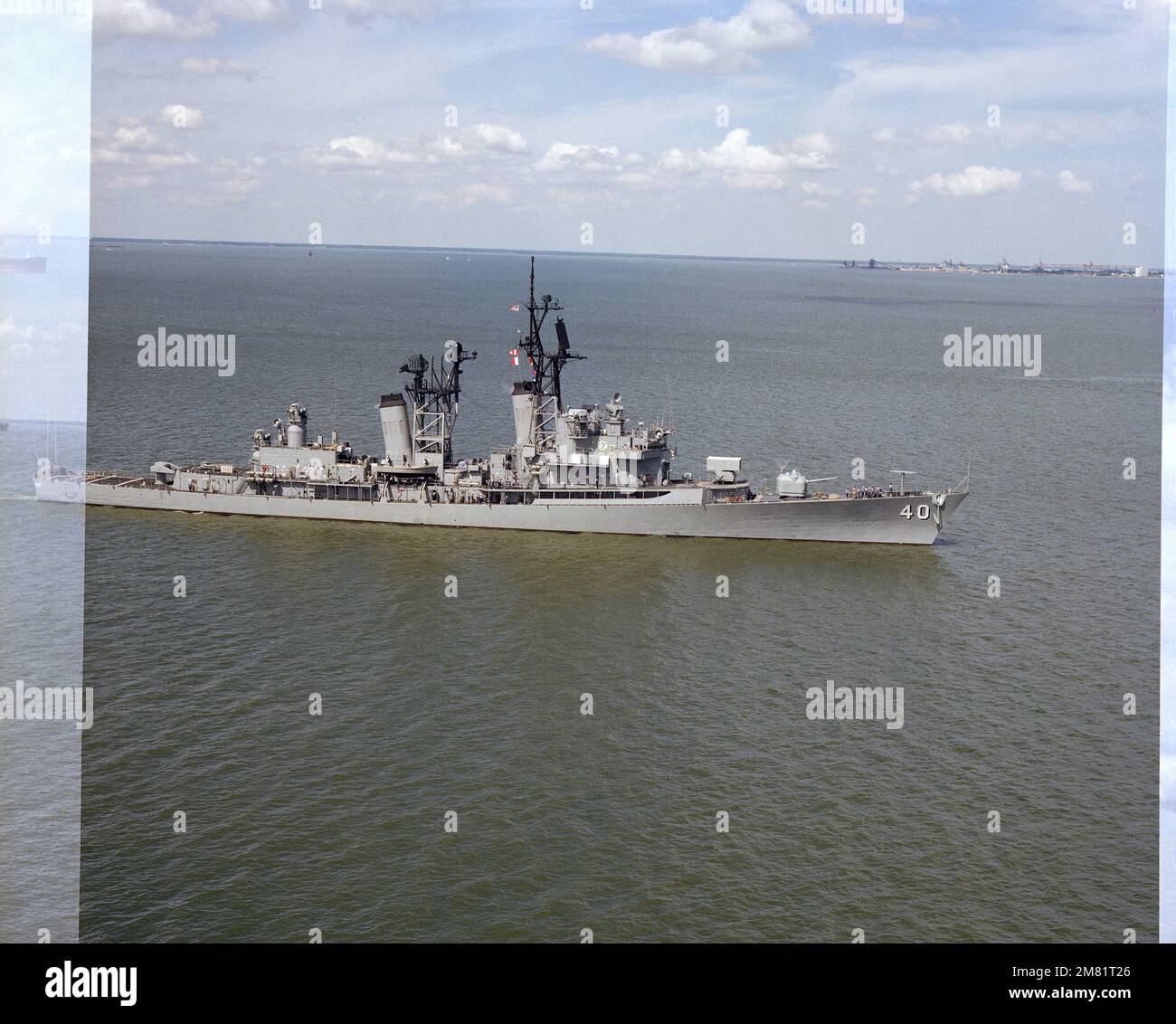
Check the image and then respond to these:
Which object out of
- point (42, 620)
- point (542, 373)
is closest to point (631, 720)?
point (42, 620)

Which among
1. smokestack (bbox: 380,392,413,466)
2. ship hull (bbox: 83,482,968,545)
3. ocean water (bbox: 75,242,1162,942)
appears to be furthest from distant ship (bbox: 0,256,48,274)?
smokestack (bbox: 380,392,413,466)

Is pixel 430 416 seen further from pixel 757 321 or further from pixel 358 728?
pixel 757 321

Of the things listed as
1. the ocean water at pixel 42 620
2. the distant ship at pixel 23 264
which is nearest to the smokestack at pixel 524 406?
the ocean water at pixel 42 620

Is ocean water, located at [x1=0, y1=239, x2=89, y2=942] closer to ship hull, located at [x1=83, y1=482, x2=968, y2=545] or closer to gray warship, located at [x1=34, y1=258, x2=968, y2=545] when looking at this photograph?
ship hull, located at [x1=83, y1=482, x2=968, y2=545]

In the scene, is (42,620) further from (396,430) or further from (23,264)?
(396,430)

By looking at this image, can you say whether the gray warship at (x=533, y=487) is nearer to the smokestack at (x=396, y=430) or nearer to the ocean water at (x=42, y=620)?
the smokestack at (x=396, y=430)
